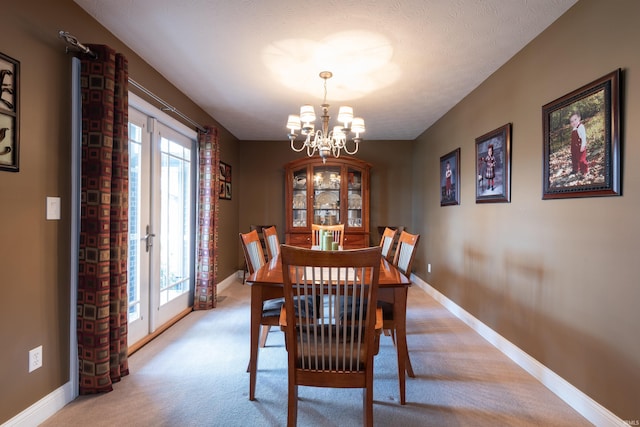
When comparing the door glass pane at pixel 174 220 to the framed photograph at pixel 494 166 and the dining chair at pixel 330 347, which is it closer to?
the dining chair at pixel 330 347

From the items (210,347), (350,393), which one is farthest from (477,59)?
(210,347)

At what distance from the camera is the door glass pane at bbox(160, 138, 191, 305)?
306 cm

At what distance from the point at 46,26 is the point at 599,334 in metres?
3.35

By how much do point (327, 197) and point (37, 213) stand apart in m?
3.78

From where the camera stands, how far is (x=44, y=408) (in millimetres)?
1682

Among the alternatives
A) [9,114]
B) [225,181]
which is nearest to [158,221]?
[9,114]

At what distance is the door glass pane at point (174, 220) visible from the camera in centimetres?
306

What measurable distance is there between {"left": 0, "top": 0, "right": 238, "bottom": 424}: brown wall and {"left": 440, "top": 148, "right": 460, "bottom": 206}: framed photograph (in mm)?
3405

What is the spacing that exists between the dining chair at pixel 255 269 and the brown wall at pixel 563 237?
1.77 m

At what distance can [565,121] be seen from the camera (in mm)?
1919

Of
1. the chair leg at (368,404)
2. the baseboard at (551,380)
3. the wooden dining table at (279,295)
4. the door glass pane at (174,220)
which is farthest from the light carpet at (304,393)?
the door glass pane at (174,220)

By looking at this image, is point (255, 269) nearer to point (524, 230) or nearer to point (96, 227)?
point (96, 227)

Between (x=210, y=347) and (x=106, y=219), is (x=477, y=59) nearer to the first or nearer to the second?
(x=106, y=219)

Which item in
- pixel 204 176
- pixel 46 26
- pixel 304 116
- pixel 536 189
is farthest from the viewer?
pixel 204 176
